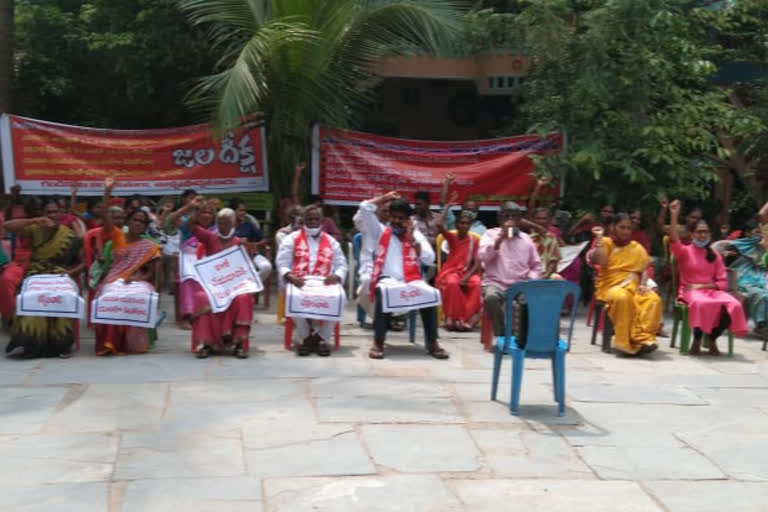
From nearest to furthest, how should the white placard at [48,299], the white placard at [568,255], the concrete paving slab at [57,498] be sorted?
the concrete paving slab at [57,498], the white placard at [48,299], the white placard at [568,255]

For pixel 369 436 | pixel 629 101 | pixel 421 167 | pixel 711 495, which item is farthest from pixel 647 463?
pixel 421 167

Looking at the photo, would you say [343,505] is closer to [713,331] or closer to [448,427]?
[448,427]

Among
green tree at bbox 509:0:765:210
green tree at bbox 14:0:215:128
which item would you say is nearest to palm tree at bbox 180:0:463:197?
green tree at bbox 14:0:215:128

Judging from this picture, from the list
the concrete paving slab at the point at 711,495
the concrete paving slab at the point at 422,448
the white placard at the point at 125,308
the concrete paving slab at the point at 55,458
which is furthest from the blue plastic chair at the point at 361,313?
the concrete paving slab at the point at 711,495

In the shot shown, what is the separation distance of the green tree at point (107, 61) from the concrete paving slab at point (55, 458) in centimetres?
880

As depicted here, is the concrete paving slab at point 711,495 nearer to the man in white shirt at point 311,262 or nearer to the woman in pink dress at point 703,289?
the woman in pink dress at point 703,289

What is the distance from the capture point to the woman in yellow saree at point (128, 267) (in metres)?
9.08

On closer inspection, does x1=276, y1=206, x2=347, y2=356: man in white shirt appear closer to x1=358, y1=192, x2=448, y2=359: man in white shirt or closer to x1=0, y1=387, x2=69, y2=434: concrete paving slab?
x1=358, y1=192, x2=448, y2=359: man in white shirt

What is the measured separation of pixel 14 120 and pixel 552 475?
944 centimetres

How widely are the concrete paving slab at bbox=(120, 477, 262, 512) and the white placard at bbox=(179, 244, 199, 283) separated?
3.84 meters

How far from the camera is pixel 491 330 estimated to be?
9.65 metres

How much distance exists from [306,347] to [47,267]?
7.92ft

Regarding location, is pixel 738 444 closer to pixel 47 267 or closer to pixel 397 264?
pixel 397 264

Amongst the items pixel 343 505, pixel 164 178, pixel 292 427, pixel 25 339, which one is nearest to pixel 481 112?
pixel 164 178
